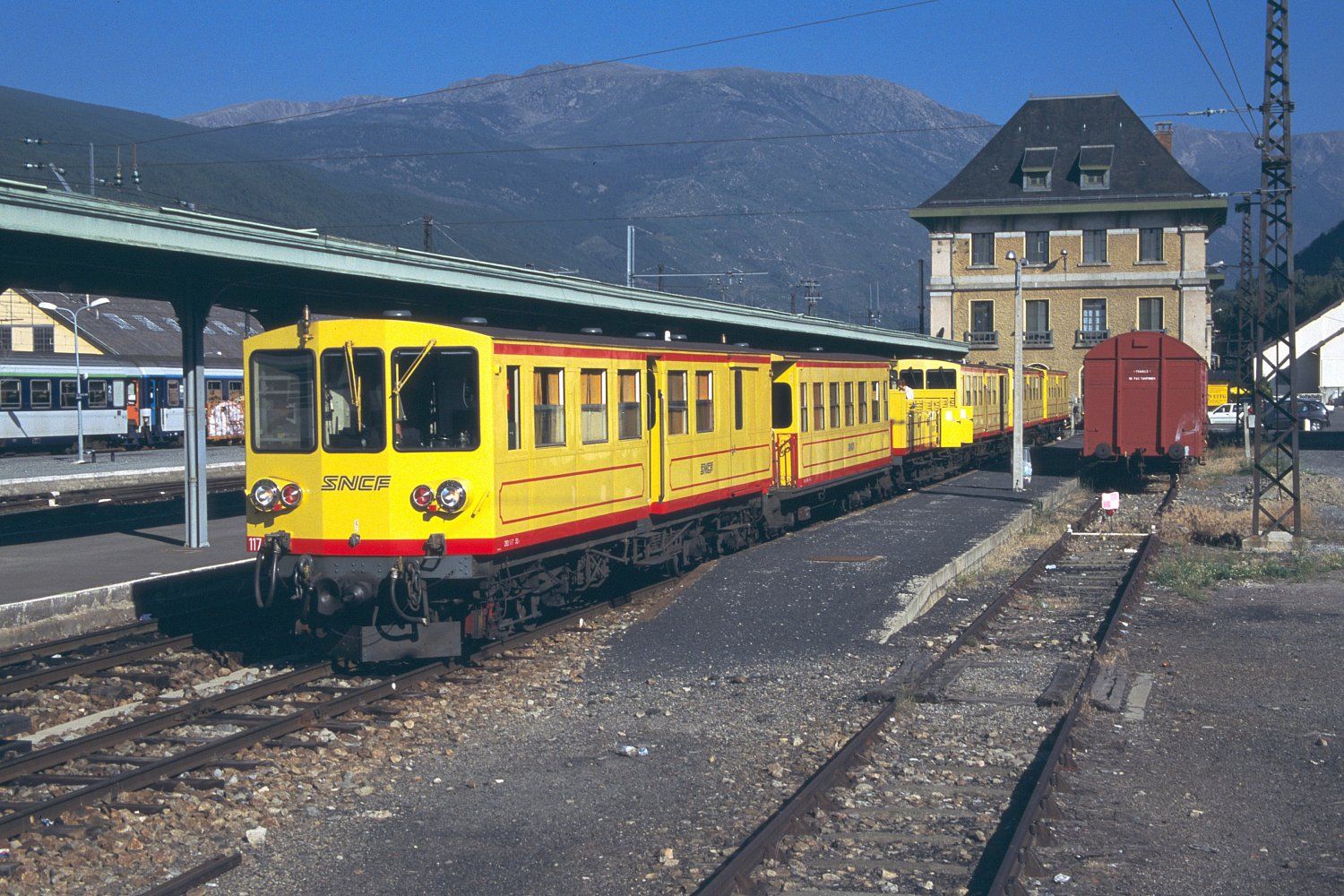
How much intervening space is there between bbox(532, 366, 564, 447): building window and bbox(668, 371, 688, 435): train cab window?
2668mm

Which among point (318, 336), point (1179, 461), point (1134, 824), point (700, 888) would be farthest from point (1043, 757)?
point (1179, 461)

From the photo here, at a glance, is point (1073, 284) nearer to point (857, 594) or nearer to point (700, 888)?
point (857, 594)

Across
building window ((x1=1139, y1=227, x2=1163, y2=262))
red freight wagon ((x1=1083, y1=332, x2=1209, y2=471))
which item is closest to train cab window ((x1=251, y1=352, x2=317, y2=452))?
red freight wagon ((x1=1083, y1=332, x2=1209, y2=471))

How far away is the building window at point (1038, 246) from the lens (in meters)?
60.8

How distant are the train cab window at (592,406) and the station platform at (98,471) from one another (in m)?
15.2

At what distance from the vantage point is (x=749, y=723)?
920 centimetres

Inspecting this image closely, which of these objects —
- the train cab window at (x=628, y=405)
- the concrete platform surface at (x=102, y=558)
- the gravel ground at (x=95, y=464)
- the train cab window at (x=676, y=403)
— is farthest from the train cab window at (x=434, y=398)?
the gravel ground at (x=95, y=464)

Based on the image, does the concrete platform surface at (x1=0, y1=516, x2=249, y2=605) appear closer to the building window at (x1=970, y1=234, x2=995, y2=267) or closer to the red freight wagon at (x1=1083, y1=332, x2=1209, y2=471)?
the red freight wagon at (x1=1083, y1=332, x2=1209, y2=471)

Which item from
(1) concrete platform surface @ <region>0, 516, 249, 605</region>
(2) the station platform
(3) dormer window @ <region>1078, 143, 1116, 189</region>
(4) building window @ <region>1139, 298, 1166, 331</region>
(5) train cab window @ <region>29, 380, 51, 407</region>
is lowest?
(1) concrete platform surface @ <region>0, 516, 249, 605</region>

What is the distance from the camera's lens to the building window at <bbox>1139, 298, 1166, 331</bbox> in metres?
59.5

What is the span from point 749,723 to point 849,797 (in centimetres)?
171

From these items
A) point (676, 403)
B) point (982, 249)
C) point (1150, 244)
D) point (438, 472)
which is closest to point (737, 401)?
point (676, 403)

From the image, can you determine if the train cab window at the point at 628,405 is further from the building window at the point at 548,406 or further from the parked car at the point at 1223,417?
the parked car at the point at 1223,417

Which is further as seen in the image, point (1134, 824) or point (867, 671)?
point (867, 671)
